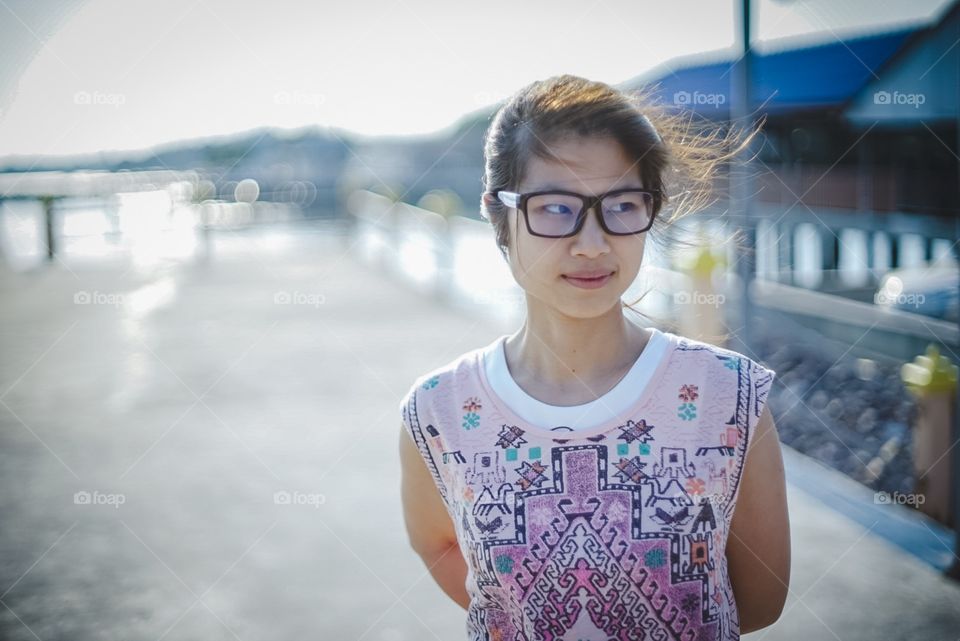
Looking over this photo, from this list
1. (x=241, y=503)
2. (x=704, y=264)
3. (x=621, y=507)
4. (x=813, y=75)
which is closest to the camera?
(x=621, y=507)

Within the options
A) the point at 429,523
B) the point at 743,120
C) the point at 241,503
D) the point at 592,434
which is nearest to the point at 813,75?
the point at 743,120

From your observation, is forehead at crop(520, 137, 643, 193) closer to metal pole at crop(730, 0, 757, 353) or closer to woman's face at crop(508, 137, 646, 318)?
woman's face at crop(508, 137, 646, 318)

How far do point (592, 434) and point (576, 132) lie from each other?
0.62 m

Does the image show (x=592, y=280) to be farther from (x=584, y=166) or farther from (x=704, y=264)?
(x=704, y=264)

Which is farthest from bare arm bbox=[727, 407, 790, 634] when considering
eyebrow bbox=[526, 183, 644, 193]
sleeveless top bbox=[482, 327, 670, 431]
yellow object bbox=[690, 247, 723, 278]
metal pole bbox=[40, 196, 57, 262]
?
metal pole bbox=[40, 196, 57, 262]

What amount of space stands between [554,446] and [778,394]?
6156 millimetres

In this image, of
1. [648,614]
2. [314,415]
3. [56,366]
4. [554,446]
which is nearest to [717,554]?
[648,614]

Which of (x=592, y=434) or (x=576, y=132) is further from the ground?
(x=576, y=132)

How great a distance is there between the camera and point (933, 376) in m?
4.38

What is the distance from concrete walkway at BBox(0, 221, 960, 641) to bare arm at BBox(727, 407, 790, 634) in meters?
1.86

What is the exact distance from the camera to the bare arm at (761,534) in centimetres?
179

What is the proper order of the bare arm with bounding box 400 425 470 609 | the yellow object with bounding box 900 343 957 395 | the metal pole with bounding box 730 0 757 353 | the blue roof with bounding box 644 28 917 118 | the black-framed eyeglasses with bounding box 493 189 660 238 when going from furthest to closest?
1. the blue roof with bounding box 644 28 917 118
2. the metal pole with bounding box 730 0 757 353
3. the yellow object with bounding box 900 343 957 395
4. the bare arm with bounding box 400 425 470 609
5. the black-framed eyeglasses with bounding box 493 189 660 238

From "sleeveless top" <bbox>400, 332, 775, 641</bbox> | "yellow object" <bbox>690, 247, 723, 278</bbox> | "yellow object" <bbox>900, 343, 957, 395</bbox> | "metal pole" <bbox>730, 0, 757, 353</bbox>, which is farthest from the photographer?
"yellow object" <bbox>690, 247, 723, 278</bbox>

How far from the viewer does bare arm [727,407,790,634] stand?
1.79 meters
